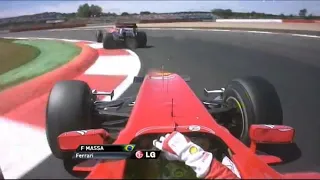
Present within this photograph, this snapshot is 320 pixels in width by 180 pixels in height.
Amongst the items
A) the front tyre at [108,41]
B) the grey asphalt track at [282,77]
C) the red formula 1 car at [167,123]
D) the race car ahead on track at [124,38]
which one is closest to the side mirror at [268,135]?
the red formula 1 car at [167,123]

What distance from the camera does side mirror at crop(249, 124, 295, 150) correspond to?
3.53 metres

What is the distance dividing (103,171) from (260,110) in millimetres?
2343

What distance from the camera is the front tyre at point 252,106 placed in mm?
4531

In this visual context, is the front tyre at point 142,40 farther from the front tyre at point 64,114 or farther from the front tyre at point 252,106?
the front tyre at point 64,114

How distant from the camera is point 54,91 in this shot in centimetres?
459

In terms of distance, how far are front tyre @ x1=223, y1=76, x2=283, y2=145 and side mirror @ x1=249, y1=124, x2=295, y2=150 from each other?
0.90 metres

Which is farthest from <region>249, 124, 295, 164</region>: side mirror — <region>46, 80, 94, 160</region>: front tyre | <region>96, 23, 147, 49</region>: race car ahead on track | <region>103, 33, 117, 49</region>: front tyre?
<region>103, 33, 117, 49</region>: front tyre

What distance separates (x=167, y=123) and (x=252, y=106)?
1.58m

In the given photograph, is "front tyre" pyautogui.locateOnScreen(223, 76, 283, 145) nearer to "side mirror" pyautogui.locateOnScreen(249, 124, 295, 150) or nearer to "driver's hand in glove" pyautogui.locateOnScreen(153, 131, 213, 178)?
"side mirror" pyautogui.locateOnScreen(249, 124, 295, 150)

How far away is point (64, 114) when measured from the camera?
435cm

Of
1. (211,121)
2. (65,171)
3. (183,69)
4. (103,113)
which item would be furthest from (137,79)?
(183,69)

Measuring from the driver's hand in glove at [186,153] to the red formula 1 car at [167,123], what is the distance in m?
0.09

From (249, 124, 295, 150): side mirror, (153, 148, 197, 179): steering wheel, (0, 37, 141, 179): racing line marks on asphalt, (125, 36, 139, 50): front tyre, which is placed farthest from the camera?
(125, 36, 139, 50): front tyre

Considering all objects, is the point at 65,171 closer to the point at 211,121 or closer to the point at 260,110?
the point at 211,121
